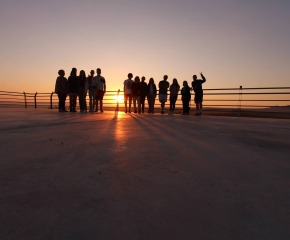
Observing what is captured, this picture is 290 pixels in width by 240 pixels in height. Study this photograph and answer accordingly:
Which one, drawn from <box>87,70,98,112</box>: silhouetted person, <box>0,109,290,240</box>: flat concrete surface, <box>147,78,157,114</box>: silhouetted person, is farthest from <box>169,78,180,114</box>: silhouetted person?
<box>0,109,290,240</box>: flat concrete surface

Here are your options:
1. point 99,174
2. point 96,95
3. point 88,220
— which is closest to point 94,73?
point 96,95

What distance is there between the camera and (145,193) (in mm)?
1249

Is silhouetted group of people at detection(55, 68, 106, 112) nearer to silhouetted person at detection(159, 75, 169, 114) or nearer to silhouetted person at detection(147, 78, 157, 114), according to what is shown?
silhouetted person at detection(147, 78, 157, 114)

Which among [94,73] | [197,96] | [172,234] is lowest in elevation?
[172,234]

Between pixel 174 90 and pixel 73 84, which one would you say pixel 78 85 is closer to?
pixel 73 84

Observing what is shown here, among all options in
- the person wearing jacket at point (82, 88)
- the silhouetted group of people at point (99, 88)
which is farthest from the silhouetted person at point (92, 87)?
the person wearing jacket at point (82, 88)

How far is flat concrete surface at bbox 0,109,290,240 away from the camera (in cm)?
97

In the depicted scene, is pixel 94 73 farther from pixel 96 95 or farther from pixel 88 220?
pixel 88 220

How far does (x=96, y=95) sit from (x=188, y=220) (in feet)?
24.3

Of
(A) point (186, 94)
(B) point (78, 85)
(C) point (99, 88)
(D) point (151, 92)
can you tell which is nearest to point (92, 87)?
(C) point (99, 88)

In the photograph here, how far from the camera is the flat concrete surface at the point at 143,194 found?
970mm

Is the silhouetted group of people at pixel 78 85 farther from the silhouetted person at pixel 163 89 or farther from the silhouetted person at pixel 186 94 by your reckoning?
the silhouetted person at pixel 186 94

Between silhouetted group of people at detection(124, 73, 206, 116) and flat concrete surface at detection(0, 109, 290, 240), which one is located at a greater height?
silhouetted group of people at detection(124, 73, 206, 116)

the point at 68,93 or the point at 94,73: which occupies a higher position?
the point at 94,73
